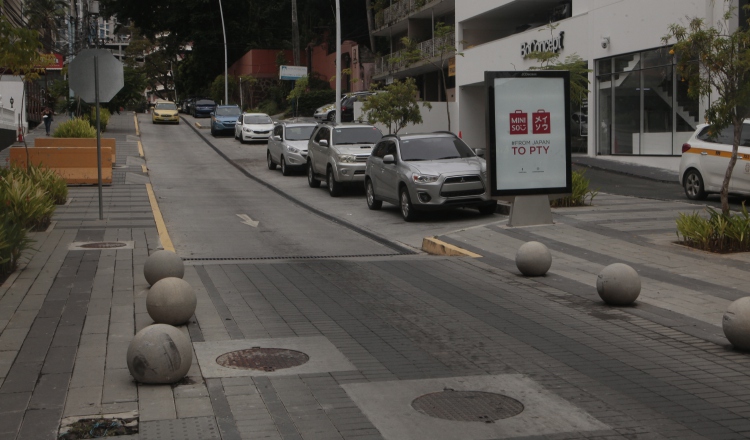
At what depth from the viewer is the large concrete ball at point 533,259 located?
1118cm

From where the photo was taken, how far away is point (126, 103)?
4944 centimetres

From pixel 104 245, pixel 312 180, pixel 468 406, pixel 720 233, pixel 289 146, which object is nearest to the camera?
pixel 468 406

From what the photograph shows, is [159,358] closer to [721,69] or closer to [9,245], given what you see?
[9,245]

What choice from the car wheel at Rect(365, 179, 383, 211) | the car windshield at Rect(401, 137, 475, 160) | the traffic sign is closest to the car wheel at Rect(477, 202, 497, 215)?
the car windshield at Rect(401, 137, 475, 160)

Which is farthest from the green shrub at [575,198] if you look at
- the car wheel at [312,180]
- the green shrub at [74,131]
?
the green shrub at [74,131]

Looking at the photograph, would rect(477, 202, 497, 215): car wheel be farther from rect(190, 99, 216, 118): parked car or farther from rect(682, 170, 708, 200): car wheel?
rect(190, 99, 216, 118): parked car

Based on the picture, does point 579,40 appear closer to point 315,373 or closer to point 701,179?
point 701,179

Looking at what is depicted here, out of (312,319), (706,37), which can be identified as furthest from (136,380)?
(706,37)

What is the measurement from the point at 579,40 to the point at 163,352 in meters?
27.7

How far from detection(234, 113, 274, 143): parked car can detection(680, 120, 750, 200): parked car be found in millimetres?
26762

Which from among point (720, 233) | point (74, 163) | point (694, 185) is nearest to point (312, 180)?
point (74, 163)

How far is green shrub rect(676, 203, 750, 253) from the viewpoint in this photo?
40.8 ft

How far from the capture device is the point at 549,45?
33438 millimetres

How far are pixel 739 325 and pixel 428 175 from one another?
10832 mm
